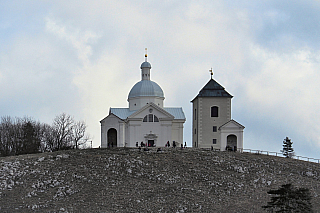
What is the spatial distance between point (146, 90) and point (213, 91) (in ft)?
33.2

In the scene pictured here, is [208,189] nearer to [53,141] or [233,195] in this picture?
[233,195]

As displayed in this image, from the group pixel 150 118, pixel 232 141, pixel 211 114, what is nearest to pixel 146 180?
pixel 232 141

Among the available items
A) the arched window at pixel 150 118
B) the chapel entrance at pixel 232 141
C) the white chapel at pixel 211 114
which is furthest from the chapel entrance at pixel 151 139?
the chapel entrance at pixel 232 141

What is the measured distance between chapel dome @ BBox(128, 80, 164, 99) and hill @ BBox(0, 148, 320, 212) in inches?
590

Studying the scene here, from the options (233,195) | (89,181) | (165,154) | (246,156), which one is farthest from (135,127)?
(233,195)

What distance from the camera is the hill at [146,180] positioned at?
1326 inches

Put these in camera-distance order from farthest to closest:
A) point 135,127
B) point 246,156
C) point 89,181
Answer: point 135,127 < point 246,156 < point 89,181

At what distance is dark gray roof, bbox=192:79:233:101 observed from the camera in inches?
2319

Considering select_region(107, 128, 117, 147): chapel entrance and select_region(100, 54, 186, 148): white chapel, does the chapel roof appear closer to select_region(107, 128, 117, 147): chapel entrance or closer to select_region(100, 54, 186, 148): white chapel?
select_region(100, 54, 186, 148): white chapel

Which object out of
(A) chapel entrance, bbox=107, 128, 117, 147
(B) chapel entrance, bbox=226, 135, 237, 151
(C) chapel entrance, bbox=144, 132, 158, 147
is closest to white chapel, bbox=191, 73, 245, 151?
(B) chapel entrance, bbox=226, 135, 237, 151

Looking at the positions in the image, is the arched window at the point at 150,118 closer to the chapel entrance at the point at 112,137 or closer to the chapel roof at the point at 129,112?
the chapel roof at the point at 129,112

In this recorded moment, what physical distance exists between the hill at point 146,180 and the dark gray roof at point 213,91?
11270 millimetres

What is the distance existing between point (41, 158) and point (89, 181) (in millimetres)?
8627

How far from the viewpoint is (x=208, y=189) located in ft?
122
